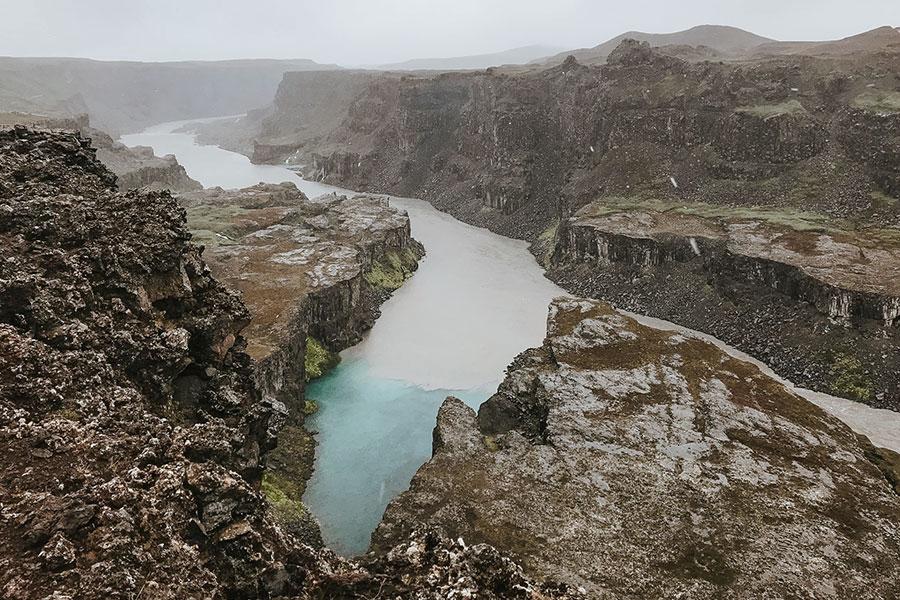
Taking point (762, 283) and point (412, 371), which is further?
point (762, 283)

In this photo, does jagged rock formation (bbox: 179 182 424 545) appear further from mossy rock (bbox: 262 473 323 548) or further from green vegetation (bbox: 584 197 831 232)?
green vegetation (bbox: 584 197 831 232)

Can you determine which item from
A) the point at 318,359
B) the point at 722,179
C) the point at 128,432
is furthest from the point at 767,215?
the point at 128,432

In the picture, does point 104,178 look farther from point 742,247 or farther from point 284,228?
point 742,247

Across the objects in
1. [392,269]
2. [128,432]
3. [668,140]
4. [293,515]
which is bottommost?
[293,515]

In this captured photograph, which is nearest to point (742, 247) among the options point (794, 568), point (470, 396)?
point (470, 396)

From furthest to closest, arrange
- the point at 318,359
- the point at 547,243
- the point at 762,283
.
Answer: the point at 547,243 → the point at 762,283 → the point at 318,359

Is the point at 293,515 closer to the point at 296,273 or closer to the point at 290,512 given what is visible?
the point at 290,512
